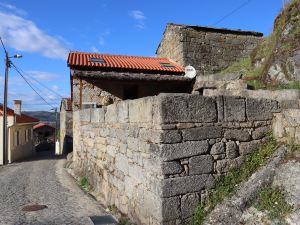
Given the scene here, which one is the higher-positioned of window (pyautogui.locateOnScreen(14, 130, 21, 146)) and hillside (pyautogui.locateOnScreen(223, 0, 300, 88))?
hillside (pyautogui.locateOnScreen(223, 0, 300, 88))

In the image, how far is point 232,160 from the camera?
436 cm

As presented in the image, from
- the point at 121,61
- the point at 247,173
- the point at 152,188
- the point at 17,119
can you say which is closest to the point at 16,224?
the point at 152,188

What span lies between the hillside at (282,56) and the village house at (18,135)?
1530cm

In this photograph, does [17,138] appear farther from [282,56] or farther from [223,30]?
[282,56]

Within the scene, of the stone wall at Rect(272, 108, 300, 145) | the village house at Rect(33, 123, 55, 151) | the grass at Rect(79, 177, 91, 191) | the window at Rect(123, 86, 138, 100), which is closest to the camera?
the stone wall at Rect(272, 108, 300, 145)

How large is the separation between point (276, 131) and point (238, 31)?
1220 cm

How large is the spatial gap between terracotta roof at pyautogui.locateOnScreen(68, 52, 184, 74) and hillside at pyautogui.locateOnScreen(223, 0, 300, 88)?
4.52 metres

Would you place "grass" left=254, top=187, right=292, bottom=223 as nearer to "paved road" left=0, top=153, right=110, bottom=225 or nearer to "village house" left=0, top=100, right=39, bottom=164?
"paved road" left=0, top=153, right=110, bottom=225

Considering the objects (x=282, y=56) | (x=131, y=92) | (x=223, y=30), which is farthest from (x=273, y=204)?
(x=223, y=30)

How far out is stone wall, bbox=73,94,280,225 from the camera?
3.97m

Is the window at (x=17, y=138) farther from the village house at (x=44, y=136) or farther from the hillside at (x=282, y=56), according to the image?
the hillside at (x=282, y=56)

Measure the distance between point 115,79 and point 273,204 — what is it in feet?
33.7

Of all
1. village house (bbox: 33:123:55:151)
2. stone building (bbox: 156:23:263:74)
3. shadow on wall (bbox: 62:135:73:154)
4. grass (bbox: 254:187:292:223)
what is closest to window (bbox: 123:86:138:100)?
stone building (bbox: 156:23:263:74)

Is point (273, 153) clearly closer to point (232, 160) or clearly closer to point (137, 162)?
point (232, 160)
